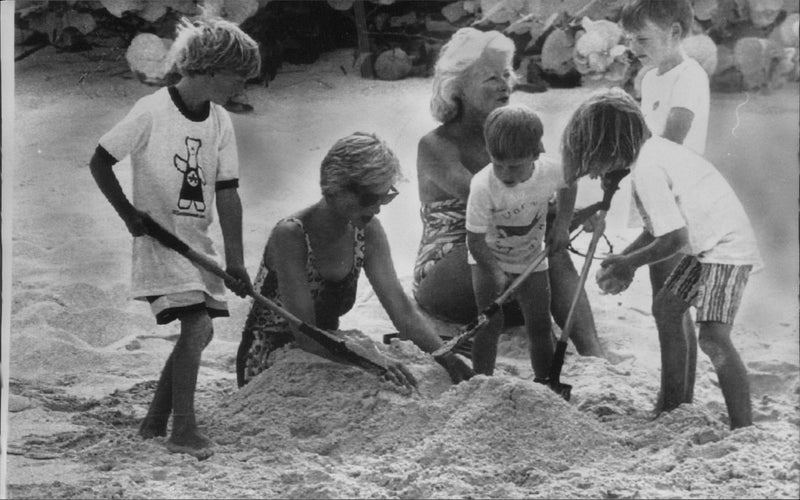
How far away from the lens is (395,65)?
331cm

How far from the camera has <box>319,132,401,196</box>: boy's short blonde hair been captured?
3104 mm

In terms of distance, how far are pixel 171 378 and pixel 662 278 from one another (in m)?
1.25

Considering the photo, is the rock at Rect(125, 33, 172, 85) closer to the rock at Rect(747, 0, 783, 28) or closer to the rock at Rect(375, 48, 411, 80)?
the rock at Rect(375, 48, 411, 80)

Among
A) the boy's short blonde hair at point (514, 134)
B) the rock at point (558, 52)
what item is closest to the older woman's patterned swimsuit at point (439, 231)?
the boy's short blonde hair at point (514, 134)

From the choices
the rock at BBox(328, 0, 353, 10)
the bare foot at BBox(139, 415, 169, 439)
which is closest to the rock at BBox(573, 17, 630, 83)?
the rock at BBox(328, 0, 353, 10)

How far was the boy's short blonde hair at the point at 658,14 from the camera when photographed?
305 cm

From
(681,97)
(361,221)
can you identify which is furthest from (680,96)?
(361,221)

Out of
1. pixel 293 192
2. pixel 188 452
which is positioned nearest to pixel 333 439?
pixel 188 452

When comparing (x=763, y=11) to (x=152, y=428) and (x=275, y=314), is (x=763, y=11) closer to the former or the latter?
(x=275, y=314)

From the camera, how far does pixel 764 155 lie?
3119 mm

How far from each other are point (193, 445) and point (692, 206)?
4.40ft

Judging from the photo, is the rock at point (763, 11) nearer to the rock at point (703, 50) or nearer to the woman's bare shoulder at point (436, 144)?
the rock at point (703, 50)

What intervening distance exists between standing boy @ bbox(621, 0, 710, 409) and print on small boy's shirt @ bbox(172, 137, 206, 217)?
42.4 inches

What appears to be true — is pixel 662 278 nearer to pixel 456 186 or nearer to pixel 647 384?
pixel 647 384
